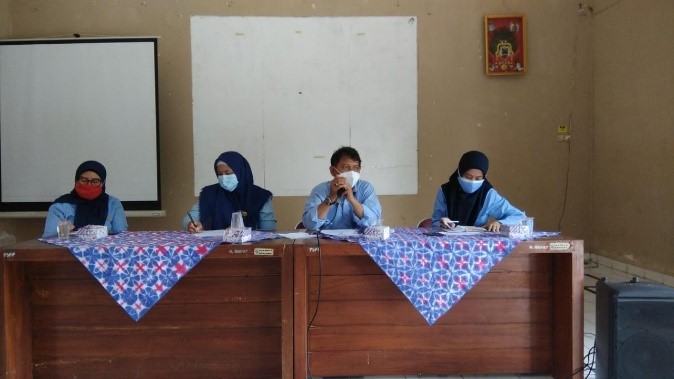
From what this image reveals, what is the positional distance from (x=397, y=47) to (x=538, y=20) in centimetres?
124

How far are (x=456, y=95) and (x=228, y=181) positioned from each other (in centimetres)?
229

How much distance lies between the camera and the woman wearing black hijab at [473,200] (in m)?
2.25

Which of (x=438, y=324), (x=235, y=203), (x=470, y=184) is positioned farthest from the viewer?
(x=235, y=203)

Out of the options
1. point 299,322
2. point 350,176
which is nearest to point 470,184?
point 350,176

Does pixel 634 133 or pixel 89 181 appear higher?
pixel 634 133

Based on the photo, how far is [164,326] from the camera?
6.18ft

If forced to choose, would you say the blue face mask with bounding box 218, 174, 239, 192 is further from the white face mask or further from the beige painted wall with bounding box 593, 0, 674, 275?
the beige painted wall with bounding box 593, 0, 674, 275

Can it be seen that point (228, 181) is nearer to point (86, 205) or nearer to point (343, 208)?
point (343, 208)

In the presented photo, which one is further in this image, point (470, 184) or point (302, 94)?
point (302, 94)

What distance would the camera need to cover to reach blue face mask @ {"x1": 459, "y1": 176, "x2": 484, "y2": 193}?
Answer: 2.26 meters

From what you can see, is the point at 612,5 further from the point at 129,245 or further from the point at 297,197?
the point at 129,245

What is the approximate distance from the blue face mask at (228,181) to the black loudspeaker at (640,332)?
1.79 metres

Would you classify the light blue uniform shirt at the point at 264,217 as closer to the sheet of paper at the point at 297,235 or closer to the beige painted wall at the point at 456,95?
the sheet of paper at the point at 297,235

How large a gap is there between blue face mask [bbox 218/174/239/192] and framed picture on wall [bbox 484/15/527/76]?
2.49 metres
